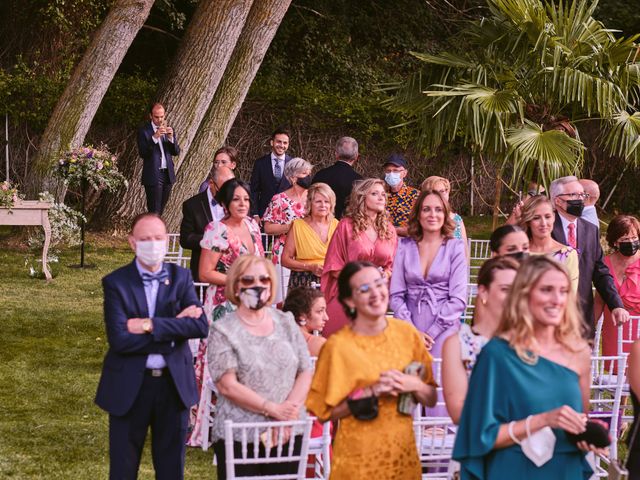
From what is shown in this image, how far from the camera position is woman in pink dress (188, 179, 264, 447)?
741 centimetres

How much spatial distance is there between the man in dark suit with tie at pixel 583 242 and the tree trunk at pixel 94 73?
9641 mm

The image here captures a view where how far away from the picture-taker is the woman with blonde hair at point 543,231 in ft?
23.7

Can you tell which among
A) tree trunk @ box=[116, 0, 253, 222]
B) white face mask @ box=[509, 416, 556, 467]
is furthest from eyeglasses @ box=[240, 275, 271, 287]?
tree trunk @ box=[116, 0, 253, 222]

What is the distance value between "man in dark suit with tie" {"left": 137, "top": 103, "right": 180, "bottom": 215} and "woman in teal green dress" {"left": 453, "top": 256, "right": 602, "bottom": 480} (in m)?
10.7

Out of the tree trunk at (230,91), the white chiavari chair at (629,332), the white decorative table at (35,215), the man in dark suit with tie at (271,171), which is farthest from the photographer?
the tree trunk at (230,91)

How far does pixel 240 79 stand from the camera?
57.4ft

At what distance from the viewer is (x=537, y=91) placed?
1115 centimetres

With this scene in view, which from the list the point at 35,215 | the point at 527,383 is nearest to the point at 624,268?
the point at 527,383

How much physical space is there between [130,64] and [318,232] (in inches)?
559

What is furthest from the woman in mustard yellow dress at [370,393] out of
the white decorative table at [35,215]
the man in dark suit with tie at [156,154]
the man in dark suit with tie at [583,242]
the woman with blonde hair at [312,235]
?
the man in dark suit with tie at [156,154]

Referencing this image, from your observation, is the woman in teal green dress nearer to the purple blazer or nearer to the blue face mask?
the purple blazer

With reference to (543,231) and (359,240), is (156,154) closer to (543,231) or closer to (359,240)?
(359,240)

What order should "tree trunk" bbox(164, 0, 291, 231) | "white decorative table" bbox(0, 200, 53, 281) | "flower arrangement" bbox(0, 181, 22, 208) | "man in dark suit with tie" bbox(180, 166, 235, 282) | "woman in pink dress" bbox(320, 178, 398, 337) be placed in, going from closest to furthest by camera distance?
"woman in pink dress" bbox(320, 178, 398, 337) → "man in dark suit with tie" bbox(180, 166, 235, 282) → "flower arrangement" bbox(0, 181, 22, 208) → "white decorative table" bbox(0, 200, 53, 281) → "tree trunk" bbox(164, 0, 291, 231)

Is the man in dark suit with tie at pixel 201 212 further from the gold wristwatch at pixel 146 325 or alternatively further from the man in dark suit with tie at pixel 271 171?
the man in dark suit with tie at pixel 271 171
